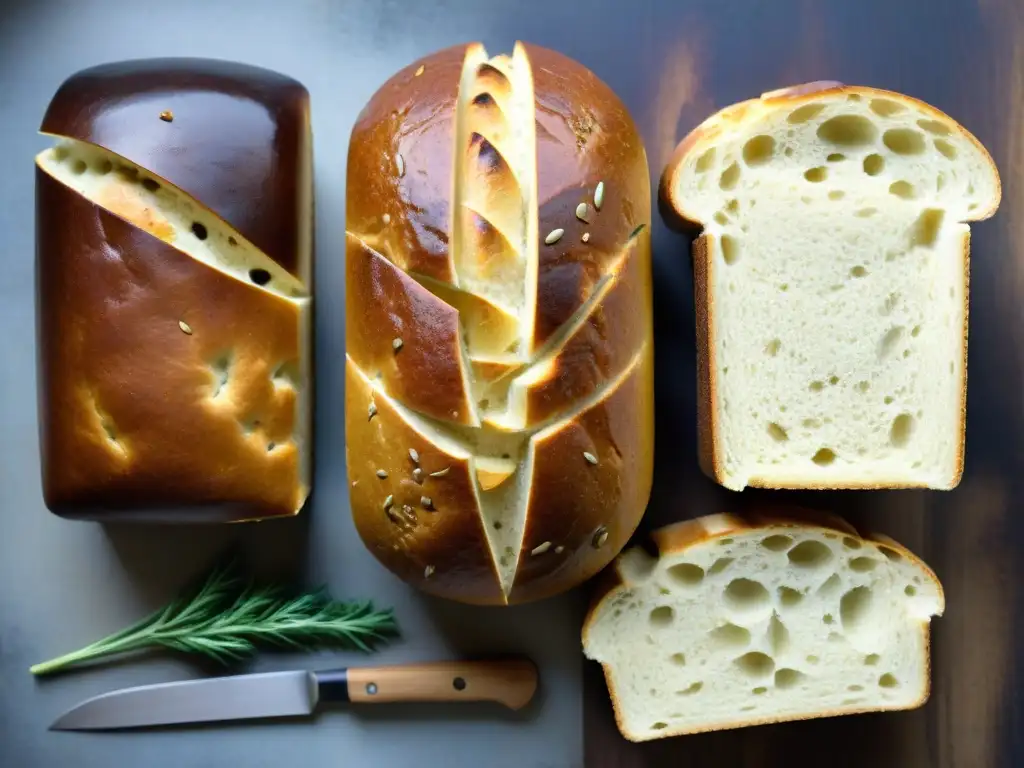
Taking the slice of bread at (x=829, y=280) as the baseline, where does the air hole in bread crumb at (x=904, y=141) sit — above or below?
above

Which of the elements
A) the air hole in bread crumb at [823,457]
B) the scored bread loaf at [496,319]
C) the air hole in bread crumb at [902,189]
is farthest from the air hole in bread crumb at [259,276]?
the air hole in bread crumb at [902,189]

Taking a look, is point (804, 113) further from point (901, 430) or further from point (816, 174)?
point (901, 430)

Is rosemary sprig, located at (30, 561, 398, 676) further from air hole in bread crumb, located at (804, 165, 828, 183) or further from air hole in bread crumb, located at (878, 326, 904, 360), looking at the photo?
air hole in bread crumb, located at (804, 165, 828, 183)

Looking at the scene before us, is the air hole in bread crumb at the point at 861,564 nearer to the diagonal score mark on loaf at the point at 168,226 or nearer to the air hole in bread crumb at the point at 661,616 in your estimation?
the air hole in bread crumb at the point at 661,616

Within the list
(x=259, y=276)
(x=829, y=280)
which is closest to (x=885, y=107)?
(x=829, y=280)

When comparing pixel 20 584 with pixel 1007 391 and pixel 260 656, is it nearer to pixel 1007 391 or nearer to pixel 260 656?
pixel 260 656

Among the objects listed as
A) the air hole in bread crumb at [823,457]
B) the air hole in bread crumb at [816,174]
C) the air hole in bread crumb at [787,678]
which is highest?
the air hole in bread crumb at [816,174]

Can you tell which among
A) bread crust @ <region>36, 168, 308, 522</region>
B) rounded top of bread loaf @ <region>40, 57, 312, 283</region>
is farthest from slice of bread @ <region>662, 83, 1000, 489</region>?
bread crust @ <region>36, 168, 308, 522</region>
